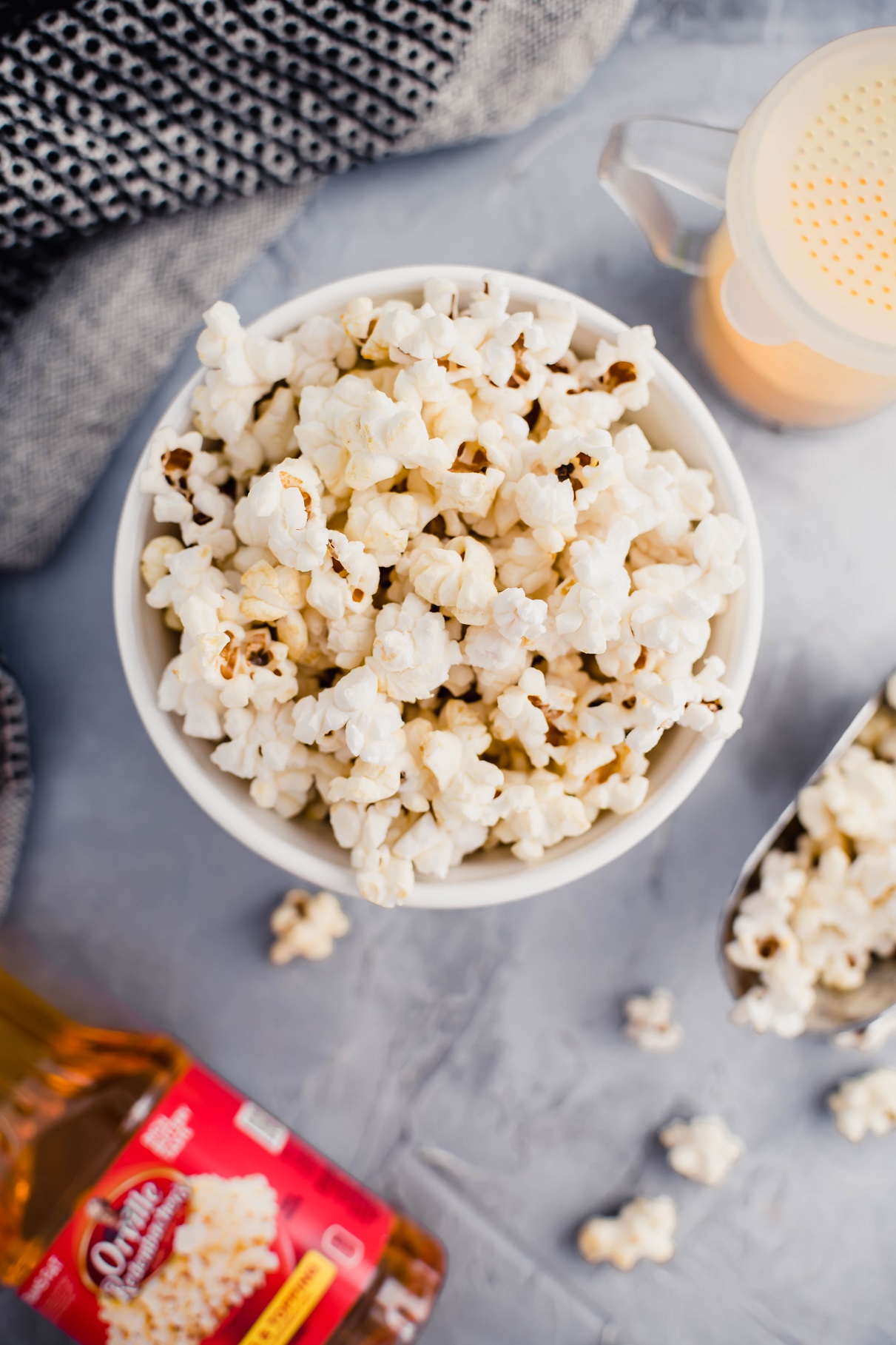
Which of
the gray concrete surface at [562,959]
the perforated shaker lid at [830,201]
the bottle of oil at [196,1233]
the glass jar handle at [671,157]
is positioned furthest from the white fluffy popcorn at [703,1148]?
the glass jar handle at [671,157]

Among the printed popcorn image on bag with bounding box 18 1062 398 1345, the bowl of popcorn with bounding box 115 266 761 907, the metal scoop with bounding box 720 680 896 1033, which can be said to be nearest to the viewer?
the bowl of popcorn with bounding box 115 266 761 907

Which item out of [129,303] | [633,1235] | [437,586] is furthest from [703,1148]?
[129,303]

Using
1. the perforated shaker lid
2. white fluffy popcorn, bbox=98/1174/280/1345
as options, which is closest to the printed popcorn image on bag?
white fluffy popcorn, bbox=98/1174/280/1345

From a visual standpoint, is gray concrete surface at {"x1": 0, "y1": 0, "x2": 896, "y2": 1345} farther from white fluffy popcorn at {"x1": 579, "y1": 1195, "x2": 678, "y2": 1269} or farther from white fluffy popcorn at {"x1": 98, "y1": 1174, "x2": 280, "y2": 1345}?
white fluffy popcorn at {"x1": 98, "y1": 1174, "x2": 280, "y2": 1345}

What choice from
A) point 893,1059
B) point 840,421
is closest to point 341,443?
point 840,421

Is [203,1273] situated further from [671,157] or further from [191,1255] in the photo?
[671,157]

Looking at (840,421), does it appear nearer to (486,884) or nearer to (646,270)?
(646,270)
